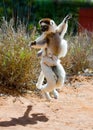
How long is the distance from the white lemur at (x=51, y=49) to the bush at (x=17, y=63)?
3.38 ft

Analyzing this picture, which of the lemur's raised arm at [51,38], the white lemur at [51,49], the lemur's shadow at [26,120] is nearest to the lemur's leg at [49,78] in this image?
the white lemur at [51,49]

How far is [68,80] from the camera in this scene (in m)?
8.77

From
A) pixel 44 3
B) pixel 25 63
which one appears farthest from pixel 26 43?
pixel 44 3

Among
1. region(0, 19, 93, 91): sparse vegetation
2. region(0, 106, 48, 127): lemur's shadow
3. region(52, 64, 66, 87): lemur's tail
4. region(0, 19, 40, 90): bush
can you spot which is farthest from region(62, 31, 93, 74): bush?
region(0, 106, 48, 127): lemur's shadow

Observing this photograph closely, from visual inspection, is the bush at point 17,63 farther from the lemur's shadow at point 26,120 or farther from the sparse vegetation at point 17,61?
the lemur's shadow at point 26,120

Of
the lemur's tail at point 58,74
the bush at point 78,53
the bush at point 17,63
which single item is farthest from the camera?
the bush at point 78,53

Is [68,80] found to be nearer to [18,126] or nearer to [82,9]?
→ [18,126]

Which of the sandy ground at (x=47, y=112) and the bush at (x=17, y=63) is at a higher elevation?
the bush at (x=17, y=63)

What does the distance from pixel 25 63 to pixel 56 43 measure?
4.14ft

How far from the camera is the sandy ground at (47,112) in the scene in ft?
19.2

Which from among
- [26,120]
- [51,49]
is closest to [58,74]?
[51,49]

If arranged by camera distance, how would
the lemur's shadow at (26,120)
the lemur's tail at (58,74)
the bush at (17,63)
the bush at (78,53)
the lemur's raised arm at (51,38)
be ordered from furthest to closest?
the bush at (78,53)
the bush at (17,63)
the lemur's tail at (58,74)
the lemur's raised arm at (51,38)
the lemur's shadow at (26,120)

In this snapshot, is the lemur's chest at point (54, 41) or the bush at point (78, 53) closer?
the lemur's chest at point (54, 41)

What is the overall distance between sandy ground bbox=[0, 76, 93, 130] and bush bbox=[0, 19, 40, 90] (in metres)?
0.32
